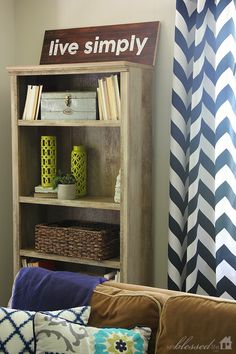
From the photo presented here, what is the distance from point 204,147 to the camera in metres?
3.21

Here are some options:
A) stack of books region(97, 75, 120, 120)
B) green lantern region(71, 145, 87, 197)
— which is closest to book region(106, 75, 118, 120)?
stack of books region(97, 75, 120, 120)

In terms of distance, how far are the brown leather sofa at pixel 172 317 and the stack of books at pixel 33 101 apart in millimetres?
1378

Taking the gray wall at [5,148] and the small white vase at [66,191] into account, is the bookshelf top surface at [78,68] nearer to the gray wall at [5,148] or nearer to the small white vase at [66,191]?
the gray wall at [5,148]

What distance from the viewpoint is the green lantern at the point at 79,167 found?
3584 mm

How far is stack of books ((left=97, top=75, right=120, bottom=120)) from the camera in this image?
3.27m

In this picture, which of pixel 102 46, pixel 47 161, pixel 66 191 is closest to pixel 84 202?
pixel 66 191

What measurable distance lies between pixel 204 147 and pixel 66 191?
81cm

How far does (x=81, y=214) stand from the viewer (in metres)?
3.80

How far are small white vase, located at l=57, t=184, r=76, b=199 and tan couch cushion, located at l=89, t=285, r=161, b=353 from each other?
1.10 m

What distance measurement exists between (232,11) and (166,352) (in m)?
1.76

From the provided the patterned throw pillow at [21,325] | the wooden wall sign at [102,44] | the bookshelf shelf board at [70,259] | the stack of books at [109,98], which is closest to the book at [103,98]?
the stack of books at [109,98]

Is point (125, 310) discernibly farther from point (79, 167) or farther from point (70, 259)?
point (79, 167)

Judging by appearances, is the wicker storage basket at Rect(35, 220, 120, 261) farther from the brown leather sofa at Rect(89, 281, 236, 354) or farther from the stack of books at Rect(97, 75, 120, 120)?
the brown leather sofa at Rect(89, 281, 236, 354)

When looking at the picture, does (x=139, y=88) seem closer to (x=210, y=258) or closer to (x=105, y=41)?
(x=105, y=41)
